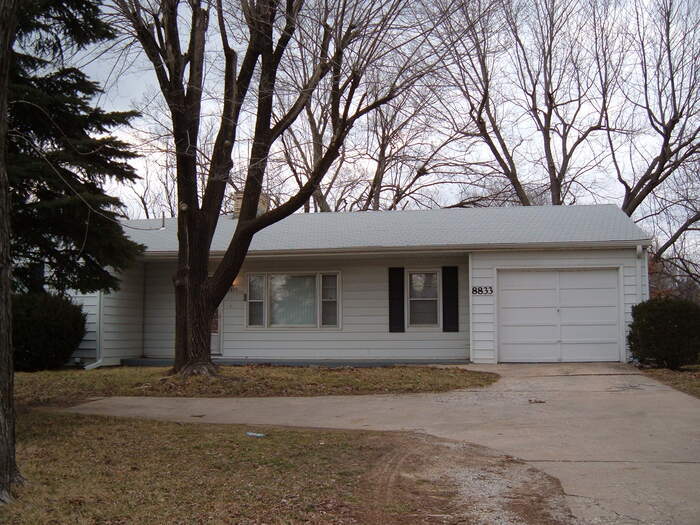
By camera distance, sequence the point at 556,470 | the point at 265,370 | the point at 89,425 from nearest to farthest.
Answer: the point at 556,470 < the point at 89,425 < the point at 265,370

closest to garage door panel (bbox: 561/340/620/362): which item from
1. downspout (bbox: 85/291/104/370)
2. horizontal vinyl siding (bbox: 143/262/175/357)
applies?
horizontal vinyl siding (bbox: 143/262/175/357)

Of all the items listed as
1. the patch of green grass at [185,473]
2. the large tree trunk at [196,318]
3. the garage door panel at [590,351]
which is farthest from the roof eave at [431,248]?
the patch of green grass at [185,473]

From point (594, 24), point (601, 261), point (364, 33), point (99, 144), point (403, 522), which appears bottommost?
point (403, 522)

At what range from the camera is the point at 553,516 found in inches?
186

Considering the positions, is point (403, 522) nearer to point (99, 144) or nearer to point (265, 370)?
point (99, 144)

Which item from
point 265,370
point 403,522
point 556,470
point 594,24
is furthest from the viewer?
point 594,24

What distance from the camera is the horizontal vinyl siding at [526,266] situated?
1423 cm

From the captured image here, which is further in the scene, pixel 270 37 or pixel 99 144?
pixel 270 37

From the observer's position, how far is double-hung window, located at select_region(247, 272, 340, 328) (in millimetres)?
16375

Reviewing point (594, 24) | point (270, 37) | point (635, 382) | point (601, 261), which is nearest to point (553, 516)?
point (635, 382)

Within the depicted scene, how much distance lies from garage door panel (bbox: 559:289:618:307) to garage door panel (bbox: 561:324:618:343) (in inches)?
18.2

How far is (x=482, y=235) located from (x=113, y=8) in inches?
348

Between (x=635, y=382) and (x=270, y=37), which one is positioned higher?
(x=270, y=37)

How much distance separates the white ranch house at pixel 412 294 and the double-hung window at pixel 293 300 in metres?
0.03
